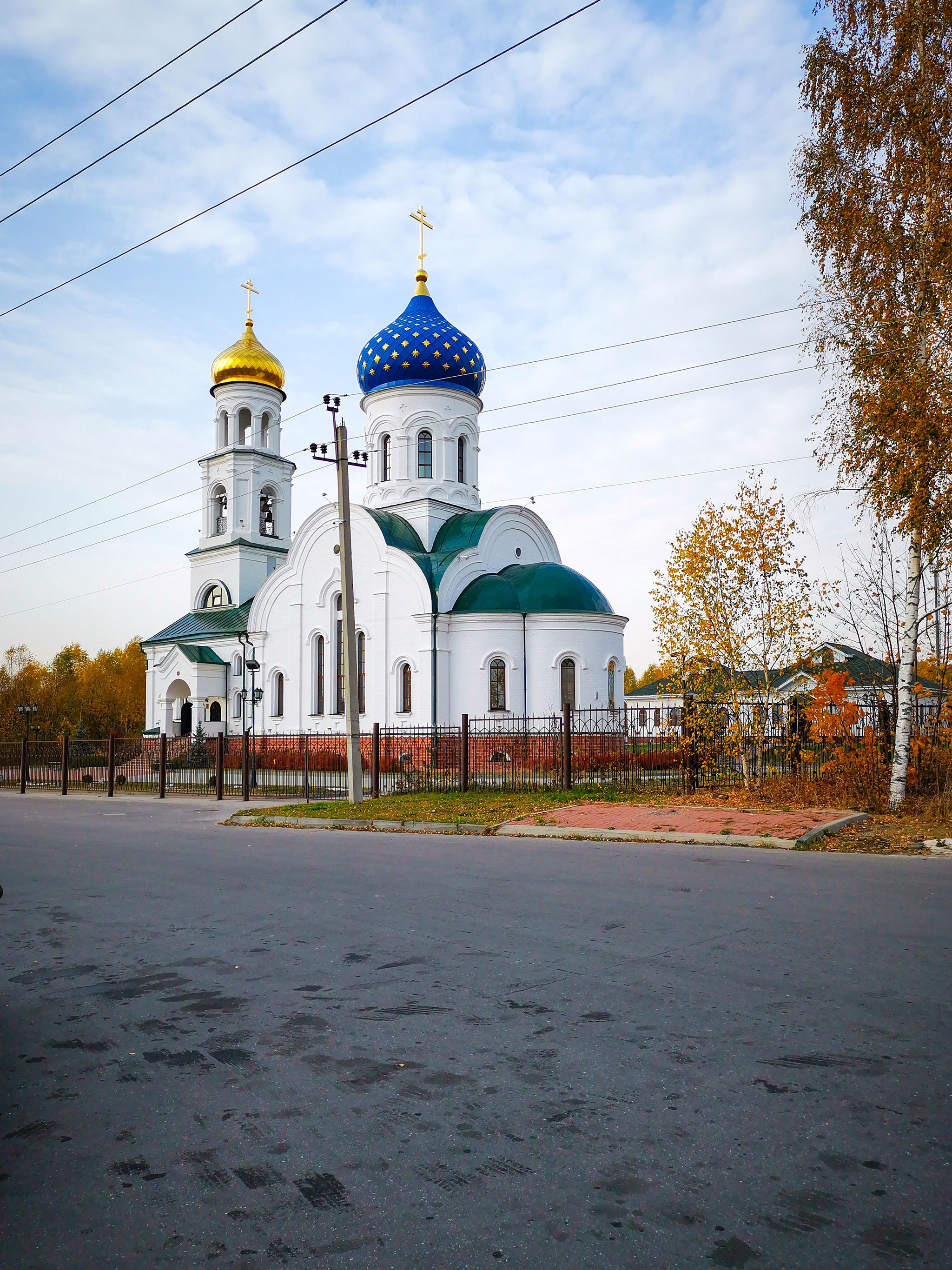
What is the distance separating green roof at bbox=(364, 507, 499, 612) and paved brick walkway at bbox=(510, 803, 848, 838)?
17296 mm

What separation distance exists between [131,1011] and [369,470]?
33.3 meters

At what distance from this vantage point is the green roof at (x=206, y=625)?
40.4 metres

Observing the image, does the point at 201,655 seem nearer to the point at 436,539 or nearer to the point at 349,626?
the point at 436,539

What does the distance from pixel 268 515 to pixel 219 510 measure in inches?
95.9

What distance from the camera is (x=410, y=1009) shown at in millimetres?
Answer: 4984

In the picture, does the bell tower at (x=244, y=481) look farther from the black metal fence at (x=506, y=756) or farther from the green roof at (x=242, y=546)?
the black metal fence at (x=506, y=756)

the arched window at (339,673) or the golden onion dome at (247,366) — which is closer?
the arched window at (339,673)

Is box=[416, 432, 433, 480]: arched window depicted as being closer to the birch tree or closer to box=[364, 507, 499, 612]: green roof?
box=[364, 507, 499, 612]: green roof

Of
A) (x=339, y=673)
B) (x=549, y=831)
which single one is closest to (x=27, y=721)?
(x=339, y=673)

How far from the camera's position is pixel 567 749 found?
18750mm

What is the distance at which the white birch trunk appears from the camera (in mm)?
13750

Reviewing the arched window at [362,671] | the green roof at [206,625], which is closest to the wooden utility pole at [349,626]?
the arched window at [362,671]

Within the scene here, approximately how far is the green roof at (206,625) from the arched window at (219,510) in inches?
151

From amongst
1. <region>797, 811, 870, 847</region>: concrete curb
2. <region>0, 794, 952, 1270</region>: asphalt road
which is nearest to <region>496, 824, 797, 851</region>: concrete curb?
<region>797, 811, 870, 847</region>: concrete curb
